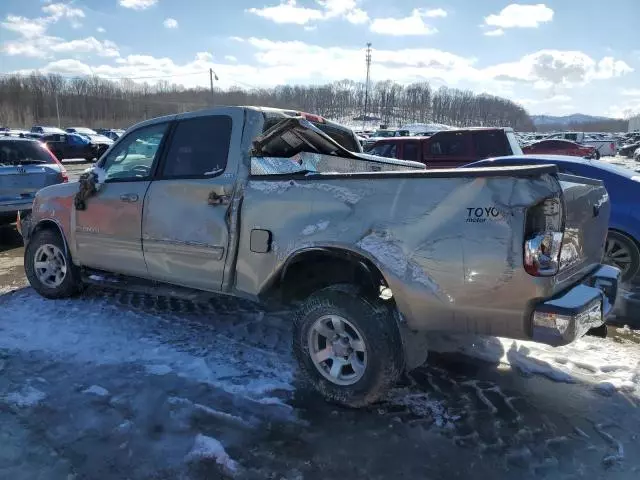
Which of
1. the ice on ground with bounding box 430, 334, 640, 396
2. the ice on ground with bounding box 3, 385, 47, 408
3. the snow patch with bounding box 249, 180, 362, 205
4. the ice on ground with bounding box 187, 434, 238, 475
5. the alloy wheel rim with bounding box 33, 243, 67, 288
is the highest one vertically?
the snow patch with bounding box 249, 180, 362, 205

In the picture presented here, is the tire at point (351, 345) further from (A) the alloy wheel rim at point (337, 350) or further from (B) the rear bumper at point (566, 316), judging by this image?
(B) the rear bumper at point (566, 316)

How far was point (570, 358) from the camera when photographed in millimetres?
4105

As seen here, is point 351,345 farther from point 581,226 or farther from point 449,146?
point 449,146

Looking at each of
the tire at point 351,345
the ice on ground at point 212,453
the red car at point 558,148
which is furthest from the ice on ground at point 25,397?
the red car at point 558,148

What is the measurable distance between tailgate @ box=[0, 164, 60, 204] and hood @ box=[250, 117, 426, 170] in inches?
255

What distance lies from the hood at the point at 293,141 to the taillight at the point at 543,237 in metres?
1.92

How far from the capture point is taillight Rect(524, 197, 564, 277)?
107 inches

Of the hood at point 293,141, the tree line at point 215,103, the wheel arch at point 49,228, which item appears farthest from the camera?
the tree line at point 215,103

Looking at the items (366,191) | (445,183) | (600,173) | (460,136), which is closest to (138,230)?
(366,191)

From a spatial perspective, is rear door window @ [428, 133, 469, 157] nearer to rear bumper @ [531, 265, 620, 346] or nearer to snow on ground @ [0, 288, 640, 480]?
snow on ground @ [0, 288, 640, 480]

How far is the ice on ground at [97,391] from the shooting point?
3.53 m

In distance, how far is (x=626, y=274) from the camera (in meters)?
6.10

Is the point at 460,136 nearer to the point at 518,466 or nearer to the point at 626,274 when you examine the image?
the point at 626,274

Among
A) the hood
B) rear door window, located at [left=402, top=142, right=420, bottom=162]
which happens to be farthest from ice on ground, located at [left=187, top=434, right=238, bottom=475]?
rear door window, located at [left=402, top=142, right=420, bottom=162]
